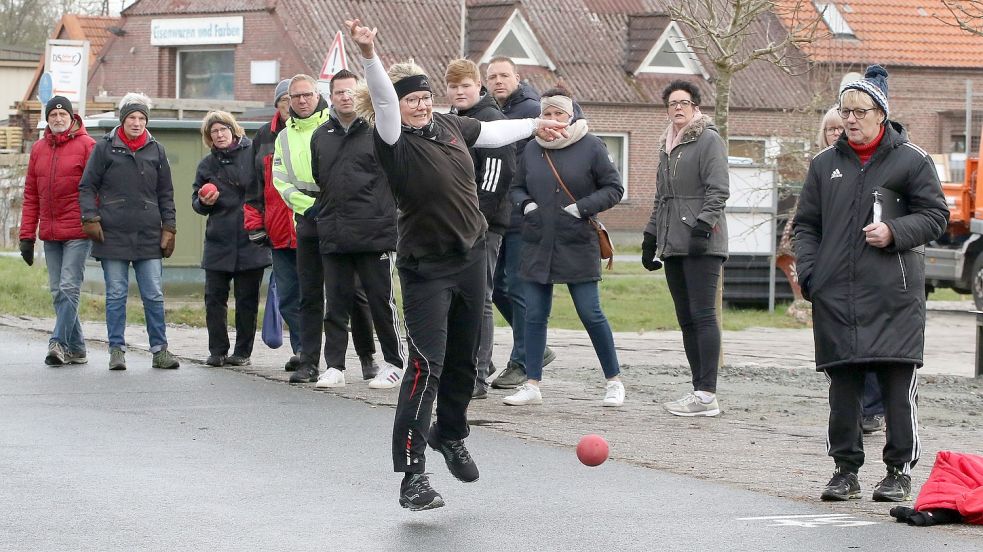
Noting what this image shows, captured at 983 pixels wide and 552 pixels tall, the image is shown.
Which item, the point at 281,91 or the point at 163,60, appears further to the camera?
the point at 163,60

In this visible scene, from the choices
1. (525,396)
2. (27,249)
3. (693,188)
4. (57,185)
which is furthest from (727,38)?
(27,249)

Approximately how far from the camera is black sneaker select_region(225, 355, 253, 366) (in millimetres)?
12461

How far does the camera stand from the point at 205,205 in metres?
12.3

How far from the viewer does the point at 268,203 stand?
11.9 m

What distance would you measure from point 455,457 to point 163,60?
38726 millimetres

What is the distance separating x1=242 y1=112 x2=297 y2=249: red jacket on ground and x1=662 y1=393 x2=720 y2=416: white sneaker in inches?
123

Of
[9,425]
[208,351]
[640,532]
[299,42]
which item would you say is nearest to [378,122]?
[640,532]

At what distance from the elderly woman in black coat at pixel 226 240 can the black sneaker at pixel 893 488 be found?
6.17m

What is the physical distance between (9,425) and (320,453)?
6.67 feet

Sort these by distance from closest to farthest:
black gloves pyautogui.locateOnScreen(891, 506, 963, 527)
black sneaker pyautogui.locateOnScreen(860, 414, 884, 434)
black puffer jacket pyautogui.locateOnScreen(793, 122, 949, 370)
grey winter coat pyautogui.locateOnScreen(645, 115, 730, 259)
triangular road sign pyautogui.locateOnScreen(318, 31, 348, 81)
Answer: black gloves pyautogui.locateOnScreen(891, 506, 963, 527), black puffer jacket pyautogui.locateOnScreen(793, 122, 949, 370), black sneaker pyautogui.locateOnScreen(860, 414, 884, 434), grey winter coat pyautogui.locateOnScreen(645, 115, 730, 259), triangular road sign pyautogui.locateOnScreen(318, 31, 348, 81)

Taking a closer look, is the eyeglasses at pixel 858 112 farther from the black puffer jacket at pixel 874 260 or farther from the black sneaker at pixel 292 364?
the black sneaker at pixel 292 364

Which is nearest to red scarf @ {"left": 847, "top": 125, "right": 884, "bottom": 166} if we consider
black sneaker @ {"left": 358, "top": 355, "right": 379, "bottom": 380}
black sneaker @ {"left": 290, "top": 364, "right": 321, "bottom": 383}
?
black sneaker @ {"left": 358, "top": 355, "right": 379, "bottom": 380}

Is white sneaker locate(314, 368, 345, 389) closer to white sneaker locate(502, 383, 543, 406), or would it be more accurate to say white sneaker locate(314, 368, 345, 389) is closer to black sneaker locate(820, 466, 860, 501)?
white sneaker locate(502, 383, 543, 406)

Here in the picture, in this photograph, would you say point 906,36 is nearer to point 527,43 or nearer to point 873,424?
point 527,43
